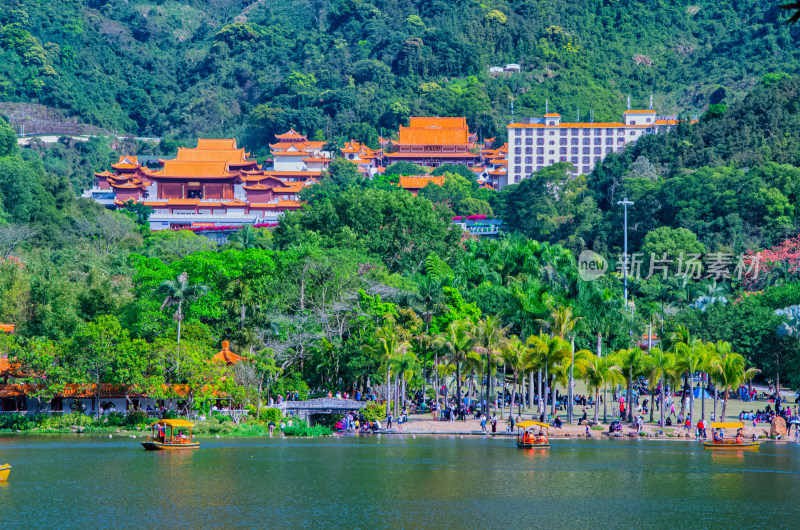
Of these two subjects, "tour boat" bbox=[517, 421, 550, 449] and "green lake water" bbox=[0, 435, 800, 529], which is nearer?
"green lake water" bbox=[0, 435, 800, 529]

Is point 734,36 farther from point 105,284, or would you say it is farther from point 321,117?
point 105,284

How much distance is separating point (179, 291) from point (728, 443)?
25857mm

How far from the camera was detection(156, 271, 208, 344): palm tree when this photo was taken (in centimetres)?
5469

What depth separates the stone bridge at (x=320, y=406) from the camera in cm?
5300

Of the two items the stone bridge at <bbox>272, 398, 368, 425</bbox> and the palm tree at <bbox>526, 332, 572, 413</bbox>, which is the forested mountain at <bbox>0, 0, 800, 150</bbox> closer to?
the stone bridge at <bbox>272, 398, 368, 425</bbox>

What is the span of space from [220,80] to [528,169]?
231 feet

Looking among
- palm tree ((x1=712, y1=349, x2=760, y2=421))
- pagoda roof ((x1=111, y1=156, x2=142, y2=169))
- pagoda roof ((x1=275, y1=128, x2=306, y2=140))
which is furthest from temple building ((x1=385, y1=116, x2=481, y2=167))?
palm tree ((x1=712, y1=349, x2=760, y2=421))

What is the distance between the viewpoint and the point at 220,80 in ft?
635

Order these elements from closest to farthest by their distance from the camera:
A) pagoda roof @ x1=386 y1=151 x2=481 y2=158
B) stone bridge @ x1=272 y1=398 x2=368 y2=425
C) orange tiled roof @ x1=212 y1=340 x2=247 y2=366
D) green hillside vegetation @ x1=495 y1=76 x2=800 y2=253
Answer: stone bridge @ x1=272 y1=398 x2=368 y2=425, orange tiled roof @ x1=212 y1=340 x2=247 y2=366, green hillside vegetation @ x1=495 y1=76 x2=800 y2=253, pagoda roof @ x1=386 y1=151 x2=481 y2=158

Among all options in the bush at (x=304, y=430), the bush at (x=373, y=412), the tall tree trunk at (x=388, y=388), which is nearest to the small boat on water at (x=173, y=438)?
the bush at (x=304, y=430)

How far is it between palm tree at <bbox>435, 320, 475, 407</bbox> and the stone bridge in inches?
181

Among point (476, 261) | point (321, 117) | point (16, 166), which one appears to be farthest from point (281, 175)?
point (476, 261)

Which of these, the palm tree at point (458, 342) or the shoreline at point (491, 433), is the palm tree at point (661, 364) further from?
the palm tree at point (458, 342)

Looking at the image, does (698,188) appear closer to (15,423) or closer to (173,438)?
(173,438)
